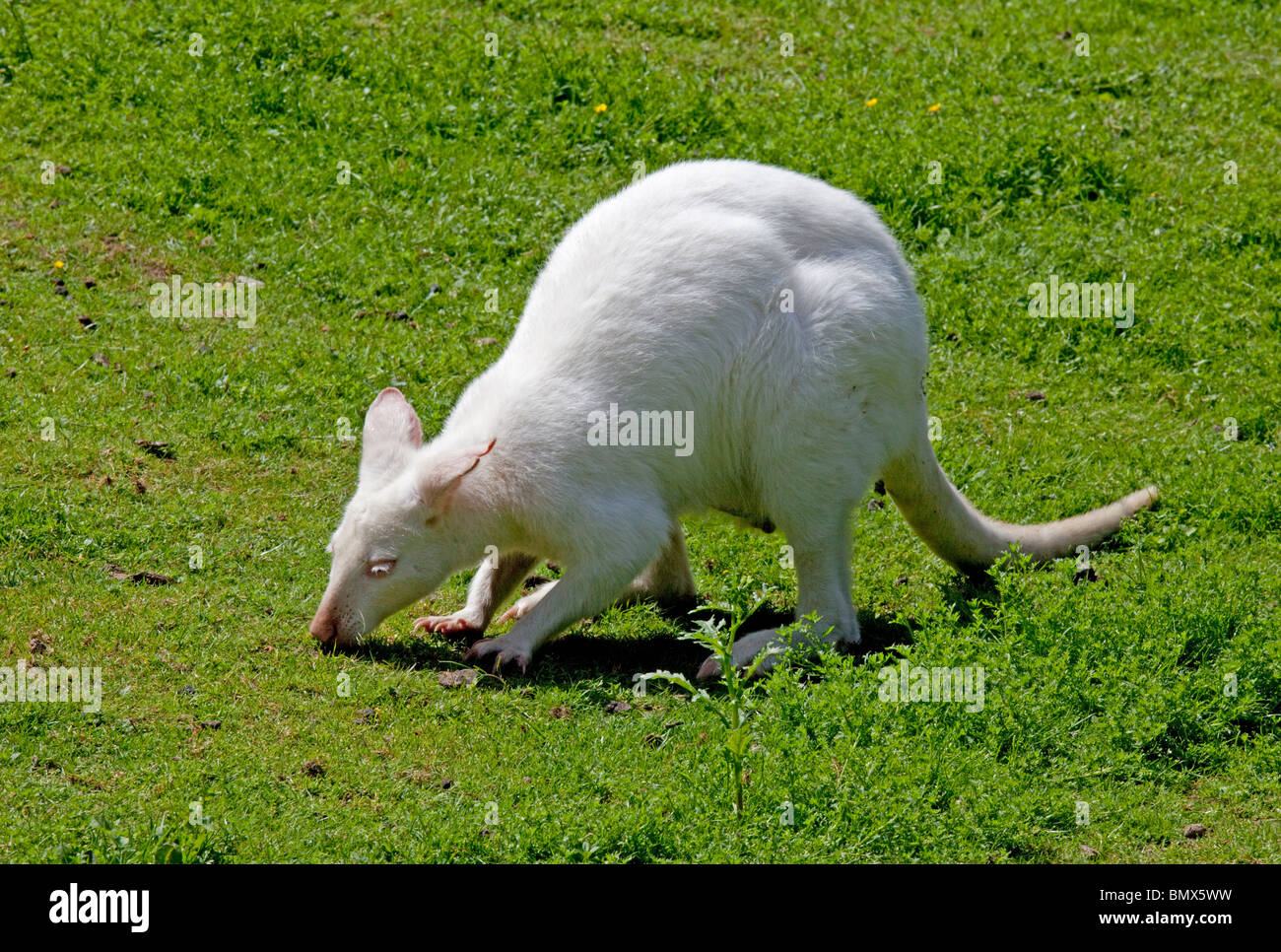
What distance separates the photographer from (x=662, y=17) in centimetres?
1183

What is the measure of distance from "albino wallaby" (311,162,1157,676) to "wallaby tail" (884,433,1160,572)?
0.13ft

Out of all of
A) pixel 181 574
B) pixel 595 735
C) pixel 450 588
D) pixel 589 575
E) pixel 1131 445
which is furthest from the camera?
pixel 1131 445

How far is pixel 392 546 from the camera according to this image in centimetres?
621

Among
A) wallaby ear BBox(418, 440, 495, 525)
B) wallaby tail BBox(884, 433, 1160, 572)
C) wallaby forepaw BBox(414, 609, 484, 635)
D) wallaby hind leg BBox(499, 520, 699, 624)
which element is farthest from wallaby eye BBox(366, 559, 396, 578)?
wallaby tail BBox(884, 433, 1160, 572)

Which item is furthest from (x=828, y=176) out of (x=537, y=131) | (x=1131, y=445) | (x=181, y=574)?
(x=181, y=574)

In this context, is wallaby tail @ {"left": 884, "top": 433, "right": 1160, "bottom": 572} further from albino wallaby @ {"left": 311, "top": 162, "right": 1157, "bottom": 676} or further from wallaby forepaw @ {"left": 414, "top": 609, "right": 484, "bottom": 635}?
wallaby forepaw @ {"left": 414, "top": 609, "right": 484, "bottom": 635}

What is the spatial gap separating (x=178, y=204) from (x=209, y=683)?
4778 millimetres

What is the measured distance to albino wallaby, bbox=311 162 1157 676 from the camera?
20.5 feet

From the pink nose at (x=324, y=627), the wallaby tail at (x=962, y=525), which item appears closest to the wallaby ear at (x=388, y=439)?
the pink nose at (x=324, y=627)

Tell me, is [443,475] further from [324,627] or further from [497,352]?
[497,352]

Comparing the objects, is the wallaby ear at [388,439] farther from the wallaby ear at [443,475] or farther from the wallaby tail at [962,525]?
the wallaby tail at [962,525]

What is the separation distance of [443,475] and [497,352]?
2.93m

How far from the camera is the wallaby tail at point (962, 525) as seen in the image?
6980mm

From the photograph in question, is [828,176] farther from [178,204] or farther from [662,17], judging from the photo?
[178,204]
